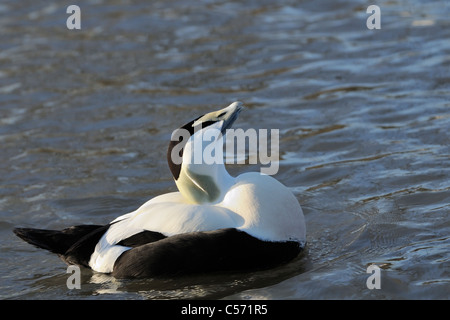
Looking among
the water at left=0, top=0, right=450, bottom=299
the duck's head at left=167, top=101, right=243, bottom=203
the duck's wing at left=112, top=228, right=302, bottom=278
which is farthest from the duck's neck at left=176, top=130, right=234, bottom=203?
the water at left=0, top=0, right=450, bottom=299

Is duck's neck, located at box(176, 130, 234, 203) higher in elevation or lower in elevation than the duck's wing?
higher

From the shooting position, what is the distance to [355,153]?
293 inches

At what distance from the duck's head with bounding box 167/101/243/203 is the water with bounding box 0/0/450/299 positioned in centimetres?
56

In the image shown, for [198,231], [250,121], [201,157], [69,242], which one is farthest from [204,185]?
[250,121]

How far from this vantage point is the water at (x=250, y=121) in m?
5.43

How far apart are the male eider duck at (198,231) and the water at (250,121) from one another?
0.41 ft

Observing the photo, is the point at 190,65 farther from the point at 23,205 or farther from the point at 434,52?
the point at 23,205

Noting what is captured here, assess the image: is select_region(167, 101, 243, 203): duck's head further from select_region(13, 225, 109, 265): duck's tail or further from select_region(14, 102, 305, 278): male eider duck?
select_region(13, 225, 109, 265): duck's tail

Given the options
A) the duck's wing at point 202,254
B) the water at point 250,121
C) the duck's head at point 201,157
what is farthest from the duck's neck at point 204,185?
the water at point 250,121

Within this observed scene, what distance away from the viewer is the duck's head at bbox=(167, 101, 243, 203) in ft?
17.6

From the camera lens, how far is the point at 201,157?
210 inches

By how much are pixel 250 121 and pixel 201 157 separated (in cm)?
328

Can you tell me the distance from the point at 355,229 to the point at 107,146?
3.14m

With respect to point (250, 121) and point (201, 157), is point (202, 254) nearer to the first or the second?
point (201, 157)
